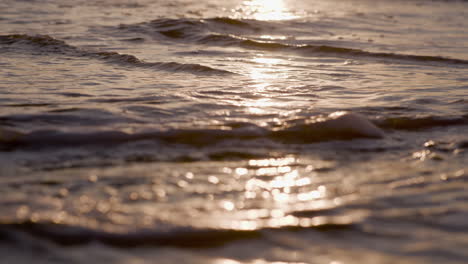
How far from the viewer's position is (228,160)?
107 inches

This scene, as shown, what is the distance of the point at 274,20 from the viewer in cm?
1047

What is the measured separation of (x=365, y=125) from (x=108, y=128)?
4.78 feet

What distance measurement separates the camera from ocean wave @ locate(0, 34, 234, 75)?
18.4 feet

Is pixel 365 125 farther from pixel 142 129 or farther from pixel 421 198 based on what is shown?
pixel 142 129

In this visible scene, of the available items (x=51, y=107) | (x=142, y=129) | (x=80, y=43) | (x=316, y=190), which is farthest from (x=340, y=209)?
(x=80, y=43)

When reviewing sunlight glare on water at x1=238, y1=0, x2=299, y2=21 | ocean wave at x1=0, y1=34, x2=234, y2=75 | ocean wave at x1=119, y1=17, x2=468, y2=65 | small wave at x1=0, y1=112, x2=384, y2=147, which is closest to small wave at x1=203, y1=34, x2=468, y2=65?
ocean wave at x1=119, y1=17, x2=468, y2=65

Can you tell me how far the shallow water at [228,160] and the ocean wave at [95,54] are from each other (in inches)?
1.6

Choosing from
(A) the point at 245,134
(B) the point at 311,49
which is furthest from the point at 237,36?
(A) the point at 245,134

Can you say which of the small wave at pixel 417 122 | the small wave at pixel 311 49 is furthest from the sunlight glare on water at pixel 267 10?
the small wave at pixel 417 122

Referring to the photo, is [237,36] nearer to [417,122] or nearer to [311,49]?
A: [311,49]

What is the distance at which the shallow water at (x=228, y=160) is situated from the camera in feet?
6.15

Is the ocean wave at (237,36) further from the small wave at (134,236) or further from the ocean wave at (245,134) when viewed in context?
the small wave at (134,236)

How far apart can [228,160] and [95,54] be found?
4043mm

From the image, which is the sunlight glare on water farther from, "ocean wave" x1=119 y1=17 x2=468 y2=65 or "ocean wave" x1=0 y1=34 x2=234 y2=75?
"ocean wave" x1=0 y1=34 x2=234 y2=75
